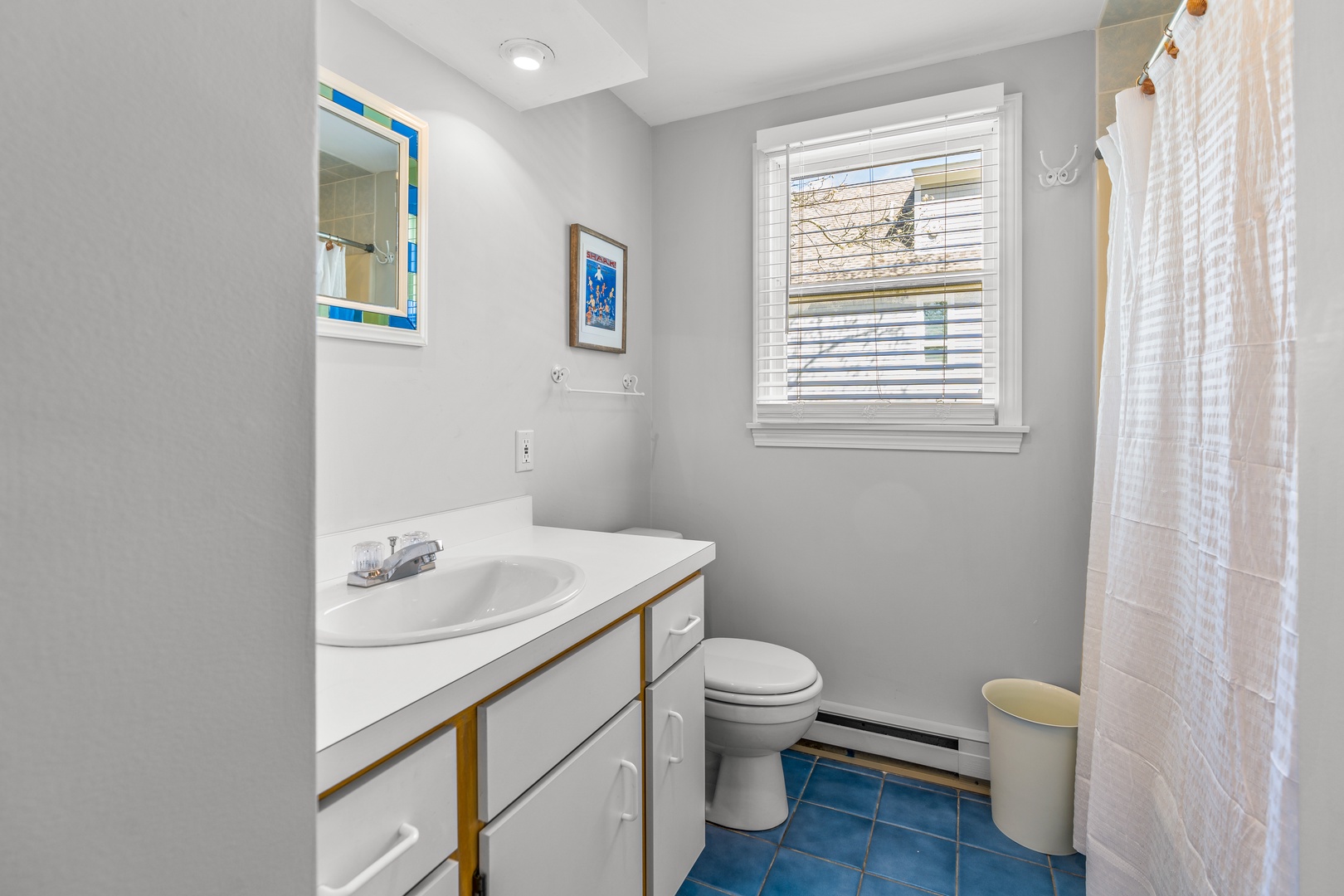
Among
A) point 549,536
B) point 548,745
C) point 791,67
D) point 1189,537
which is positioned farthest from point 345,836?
point 791,67

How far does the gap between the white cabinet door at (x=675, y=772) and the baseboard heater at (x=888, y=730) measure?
796 millimetres

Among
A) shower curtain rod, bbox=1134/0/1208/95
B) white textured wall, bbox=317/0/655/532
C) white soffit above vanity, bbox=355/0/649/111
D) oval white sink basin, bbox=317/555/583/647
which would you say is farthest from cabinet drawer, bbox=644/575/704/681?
shower curtain rod, bbox=1134/0/1208/95

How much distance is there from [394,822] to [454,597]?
2.09 ft

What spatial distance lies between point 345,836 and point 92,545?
58 cm

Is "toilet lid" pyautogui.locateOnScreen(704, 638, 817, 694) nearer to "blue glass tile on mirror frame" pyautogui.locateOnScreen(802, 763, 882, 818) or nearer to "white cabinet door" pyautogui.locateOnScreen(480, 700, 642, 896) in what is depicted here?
"blue glass tile on mirror frame" pyautogui.locateOnScreen(802, 763, 882, 818)

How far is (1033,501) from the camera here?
2.06 m

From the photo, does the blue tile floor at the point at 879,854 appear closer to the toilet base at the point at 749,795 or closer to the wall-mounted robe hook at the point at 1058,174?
the toilet base at the point at 749,795

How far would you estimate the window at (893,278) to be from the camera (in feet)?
6.86

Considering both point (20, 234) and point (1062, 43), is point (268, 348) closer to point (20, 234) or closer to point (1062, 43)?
point (20, 234)

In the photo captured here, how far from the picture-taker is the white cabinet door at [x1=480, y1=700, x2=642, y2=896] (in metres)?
0.97

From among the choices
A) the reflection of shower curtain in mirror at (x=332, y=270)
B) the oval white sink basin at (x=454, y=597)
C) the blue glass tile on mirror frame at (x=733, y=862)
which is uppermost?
the reflection of shower curtain in mirror at (x=332, y=270)

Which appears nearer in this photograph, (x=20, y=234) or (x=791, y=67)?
(x=20, y=234)

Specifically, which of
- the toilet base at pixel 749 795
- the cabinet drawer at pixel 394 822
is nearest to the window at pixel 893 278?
the toilet base at pixel 749 795

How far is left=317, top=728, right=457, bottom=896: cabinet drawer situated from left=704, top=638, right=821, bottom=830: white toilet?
3.50 feet
